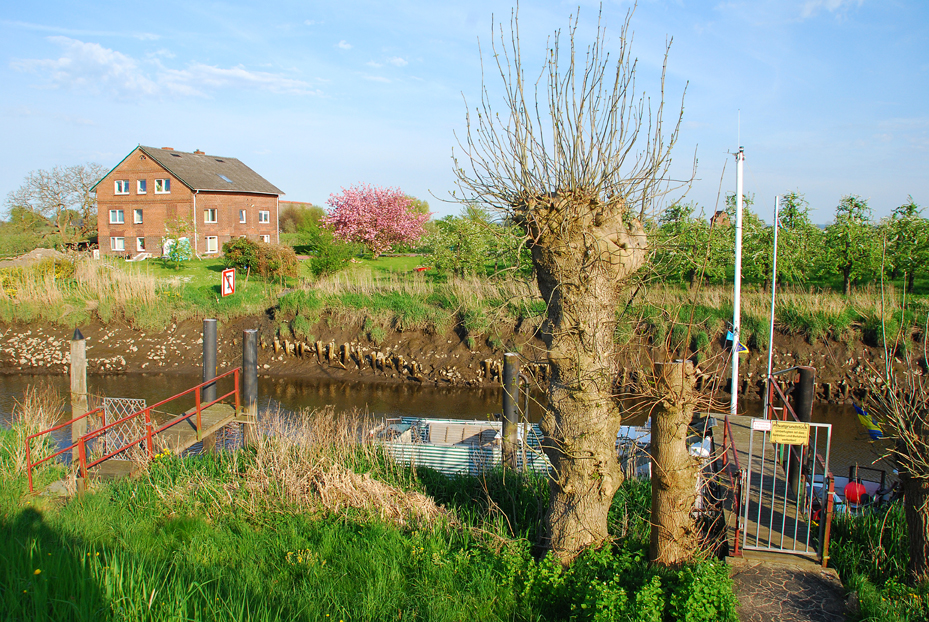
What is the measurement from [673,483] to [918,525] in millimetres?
2113

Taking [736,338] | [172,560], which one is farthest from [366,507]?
[736,338]

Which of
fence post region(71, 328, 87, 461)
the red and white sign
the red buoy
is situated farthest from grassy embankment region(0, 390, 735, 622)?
the red and white sign

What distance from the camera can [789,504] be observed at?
6.61 metres

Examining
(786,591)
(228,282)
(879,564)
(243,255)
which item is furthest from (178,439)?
(243,255)

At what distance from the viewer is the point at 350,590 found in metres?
4.81

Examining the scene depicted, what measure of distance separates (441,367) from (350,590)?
13.9 meters

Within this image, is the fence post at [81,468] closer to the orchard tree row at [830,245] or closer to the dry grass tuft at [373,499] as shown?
the dry grass tuft at [373,499]

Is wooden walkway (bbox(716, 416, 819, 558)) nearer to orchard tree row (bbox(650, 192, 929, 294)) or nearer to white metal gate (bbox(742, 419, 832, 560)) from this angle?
white metal gate (bbox(742, 419, 832, 560))

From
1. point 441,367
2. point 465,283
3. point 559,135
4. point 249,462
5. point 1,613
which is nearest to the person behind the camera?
point 1,613

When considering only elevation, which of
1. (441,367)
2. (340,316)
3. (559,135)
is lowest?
(441,367)

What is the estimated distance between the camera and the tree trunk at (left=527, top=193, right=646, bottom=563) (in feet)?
15.8

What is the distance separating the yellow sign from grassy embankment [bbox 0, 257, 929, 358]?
1167 centimetres

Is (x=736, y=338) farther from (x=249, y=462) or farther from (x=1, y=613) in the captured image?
(x=1, y=613)

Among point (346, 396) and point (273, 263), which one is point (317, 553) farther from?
point (273, 263)
